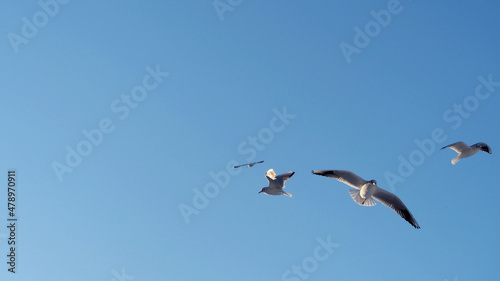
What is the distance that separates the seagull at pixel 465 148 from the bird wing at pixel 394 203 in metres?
2.55

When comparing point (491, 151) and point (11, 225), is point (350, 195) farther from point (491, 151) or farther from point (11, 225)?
point (11, 225)

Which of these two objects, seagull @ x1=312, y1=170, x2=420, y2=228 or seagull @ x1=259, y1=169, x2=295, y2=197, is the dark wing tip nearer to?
seagull @ x1=312, y1=170, x2=420, y2=228

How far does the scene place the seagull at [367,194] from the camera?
737 inches

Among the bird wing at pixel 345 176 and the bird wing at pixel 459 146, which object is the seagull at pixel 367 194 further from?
the bird wing at pixel 459 146

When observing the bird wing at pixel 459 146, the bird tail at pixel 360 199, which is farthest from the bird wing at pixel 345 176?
the bird wing at pixel 459 146

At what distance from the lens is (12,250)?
21.4 meters

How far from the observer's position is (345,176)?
19.0 m

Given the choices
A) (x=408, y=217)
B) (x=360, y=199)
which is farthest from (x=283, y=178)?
(x=408, y=217)

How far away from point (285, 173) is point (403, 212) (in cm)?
501

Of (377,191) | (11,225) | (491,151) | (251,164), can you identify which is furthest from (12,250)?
(491,151)

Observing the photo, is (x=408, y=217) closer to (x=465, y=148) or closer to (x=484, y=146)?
(x=465, y=148)

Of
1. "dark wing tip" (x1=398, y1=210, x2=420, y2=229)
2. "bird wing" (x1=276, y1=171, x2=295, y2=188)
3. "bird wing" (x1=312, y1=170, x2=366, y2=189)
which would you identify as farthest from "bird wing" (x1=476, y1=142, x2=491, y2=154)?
"bird wing" (x1=276, y1=171, x2=295, y2=188)

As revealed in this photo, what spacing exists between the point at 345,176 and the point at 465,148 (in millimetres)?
4468

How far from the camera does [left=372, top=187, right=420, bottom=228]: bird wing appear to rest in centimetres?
1884
